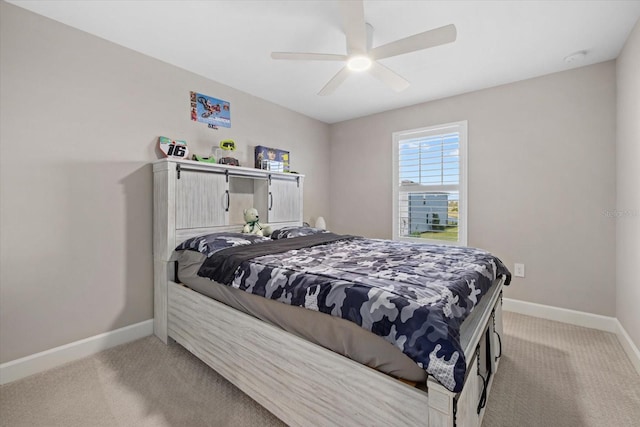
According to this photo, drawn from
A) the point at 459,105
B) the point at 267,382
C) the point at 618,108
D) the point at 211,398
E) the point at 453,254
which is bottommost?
the point at 211,398

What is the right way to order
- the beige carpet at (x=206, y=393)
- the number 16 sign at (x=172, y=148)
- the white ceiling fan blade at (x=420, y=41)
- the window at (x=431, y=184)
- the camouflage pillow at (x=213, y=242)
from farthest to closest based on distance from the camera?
the window at (x=431, y=184) → the number 16 sign at (x=172, y=148) → the camouflage pillow at (x=213, y=242) → the white ceiling fan blade at (x=420, y=41) → the beige carpet at (x=206, y=393)

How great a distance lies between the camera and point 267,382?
4.85ft

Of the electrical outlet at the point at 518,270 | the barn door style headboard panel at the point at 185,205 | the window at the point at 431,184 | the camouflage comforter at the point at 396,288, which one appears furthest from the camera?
the window at the point at 431,184

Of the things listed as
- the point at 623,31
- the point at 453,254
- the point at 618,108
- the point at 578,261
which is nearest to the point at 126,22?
the point at 453,254

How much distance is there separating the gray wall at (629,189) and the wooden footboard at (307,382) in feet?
3.53

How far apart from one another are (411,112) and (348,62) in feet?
6.53

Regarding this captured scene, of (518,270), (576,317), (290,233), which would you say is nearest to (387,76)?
(290,233)

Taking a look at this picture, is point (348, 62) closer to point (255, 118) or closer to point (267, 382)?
point (255, 118)

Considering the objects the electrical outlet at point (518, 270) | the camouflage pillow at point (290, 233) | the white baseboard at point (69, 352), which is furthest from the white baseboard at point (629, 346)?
the white baseboard at point (69, 352)

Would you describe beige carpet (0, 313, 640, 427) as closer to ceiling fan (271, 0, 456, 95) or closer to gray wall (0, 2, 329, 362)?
gray wall (0, 2, 329, 362)

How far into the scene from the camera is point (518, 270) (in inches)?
117

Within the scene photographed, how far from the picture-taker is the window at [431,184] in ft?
11.0

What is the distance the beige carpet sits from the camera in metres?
1.49

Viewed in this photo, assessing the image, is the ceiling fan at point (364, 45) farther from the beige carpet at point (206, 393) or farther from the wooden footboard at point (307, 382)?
the beige carpet at point (206, 393)
